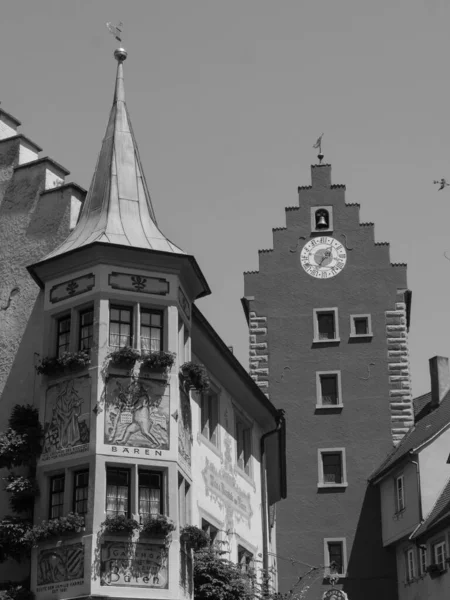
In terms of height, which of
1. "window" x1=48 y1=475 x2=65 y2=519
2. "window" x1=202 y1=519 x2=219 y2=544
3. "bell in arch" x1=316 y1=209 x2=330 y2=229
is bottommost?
"window" x1=48 y1=475 x2=65 y2=519

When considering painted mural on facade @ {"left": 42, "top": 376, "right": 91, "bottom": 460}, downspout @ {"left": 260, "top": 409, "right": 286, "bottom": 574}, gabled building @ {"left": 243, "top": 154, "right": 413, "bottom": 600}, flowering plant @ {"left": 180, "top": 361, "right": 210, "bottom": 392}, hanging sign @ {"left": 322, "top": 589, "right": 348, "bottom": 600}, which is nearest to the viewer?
painted mural on facade @ {"left": 42, "top": 376, "right": 91, "bottom": 460}

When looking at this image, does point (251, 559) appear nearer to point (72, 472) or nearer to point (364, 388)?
point (72, 472)

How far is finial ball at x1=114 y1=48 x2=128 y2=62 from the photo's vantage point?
2691cm

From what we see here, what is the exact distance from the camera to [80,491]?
22328 millimetres

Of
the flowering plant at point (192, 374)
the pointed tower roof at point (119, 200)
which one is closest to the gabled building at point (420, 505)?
the flowering plant at point (192, 374)

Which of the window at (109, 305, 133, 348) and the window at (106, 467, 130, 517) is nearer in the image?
the window at (106, 467, 130, 517)

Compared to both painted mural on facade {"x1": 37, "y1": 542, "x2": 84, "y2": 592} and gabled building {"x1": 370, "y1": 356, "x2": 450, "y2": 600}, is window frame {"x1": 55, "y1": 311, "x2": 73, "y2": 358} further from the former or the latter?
gabled building {"x1": 370, "y1": 356, "x2": 450, "y2": 600}

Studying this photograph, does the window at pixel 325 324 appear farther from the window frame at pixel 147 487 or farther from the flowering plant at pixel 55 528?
the flowering plant at pixel 55 528

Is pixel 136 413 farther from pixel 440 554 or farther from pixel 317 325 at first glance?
pixel 317 325

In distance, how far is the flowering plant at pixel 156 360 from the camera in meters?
23.2

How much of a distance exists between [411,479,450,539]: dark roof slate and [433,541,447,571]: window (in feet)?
2.22

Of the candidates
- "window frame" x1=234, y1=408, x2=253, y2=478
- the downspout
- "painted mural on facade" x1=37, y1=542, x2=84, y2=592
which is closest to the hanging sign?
the downspout

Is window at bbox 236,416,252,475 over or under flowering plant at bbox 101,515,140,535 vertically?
over

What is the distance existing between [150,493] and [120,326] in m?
3.07
